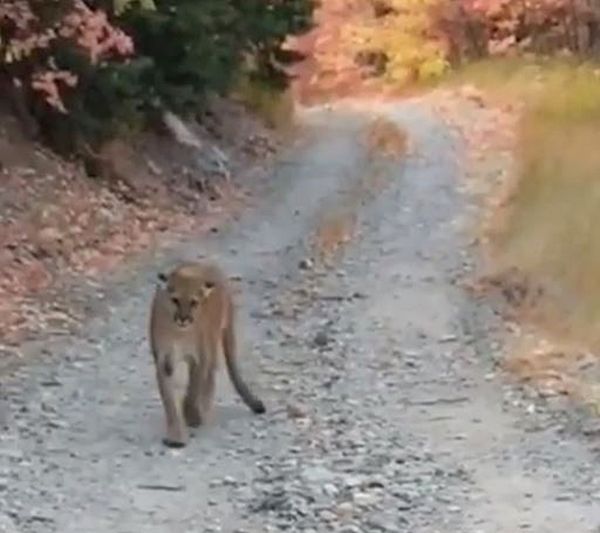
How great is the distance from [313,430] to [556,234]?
20.1ft

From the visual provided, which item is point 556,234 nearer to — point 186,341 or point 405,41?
point 186,341

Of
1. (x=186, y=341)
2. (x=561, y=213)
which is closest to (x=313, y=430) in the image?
(x=186, y=341)

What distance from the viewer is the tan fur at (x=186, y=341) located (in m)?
9.25

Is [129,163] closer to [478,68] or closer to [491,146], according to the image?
[491,146]

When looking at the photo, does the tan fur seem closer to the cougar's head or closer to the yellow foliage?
the cougar's head

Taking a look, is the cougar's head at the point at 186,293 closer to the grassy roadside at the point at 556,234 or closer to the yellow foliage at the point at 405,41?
the grassy roadside at the point at 556,234

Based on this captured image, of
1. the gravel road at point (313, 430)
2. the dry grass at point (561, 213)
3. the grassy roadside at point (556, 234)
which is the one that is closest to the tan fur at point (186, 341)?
the gravel road at point (313, 430)

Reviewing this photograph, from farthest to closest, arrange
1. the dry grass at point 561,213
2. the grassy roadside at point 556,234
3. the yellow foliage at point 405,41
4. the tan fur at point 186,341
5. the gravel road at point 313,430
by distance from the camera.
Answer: the yellow foliage at point 405,41 < the dry grass at point 561,213 < the grassy roadside at point 556,234 < the tan fur at point 186,341 < the gravel road at point 313,430

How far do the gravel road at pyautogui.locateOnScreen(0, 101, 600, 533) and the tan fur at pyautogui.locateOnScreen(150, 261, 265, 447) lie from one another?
0.13 meters

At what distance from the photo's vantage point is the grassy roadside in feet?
35.4

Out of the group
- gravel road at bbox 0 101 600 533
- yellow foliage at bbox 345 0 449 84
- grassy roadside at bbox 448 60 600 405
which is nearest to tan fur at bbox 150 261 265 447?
gravel road at bbox 0 101 600 533

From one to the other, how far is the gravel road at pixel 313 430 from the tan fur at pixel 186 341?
130 millimetres

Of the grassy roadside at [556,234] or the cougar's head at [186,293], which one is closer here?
the cougar's head at [186,293]

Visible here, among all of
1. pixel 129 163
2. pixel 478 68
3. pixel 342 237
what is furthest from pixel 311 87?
pixel 342 237
